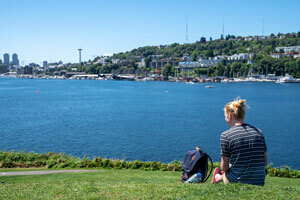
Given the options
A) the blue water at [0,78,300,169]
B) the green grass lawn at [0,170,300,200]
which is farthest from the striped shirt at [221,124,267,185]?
the blue water at [0,78,300,169]

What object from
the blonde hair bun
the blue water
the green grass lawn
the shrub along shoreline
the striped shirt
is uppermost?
the blonde hair bun

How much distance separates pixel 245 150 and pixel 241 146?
10 cm

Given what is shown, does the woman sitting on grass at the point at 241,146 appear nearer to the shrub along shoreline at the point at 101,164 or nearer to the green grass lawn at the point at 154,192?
the green grass lawn at the point at 154,192

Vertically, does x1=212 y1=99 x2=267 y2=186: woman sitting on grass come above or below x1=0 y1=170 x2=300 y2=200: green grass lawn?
above

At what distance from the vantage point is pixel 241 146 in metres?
5.13

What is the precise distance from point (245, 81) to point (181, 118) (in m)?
118

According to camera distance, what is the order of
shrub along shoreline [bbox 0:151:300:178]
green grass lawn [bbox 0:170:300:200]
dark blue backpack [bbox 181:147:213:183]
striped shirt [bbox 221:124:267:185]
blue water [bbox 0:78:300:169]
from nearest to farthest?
striped shirt [bbox 221:124:267:185] → green grass lawn [bbox 0:170:300:200] → dark blue backpack [bbox 181:147:213:183] → shrub along shoreline [bbox 0:151:300:178] → blue water [bbox 0:78:300:169]

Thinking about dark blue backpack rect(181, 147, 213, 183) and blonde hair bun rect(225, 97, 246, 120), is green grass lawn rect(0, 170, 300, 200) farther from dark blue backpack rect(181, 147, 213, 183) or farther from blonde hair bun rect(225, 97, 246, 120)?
blonde hair bun rect(225, 97, 246, 120)

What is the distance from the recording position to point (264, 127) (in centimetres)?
3759

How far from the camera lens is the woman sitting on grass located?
512 centimetres

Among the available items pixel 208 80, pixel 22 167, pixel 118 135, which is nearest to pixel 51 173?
pixel 22 167

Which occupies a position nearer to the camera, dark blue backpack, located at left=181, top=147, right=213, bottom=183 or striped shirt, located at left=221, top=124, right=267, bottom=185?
striped shirt, located at left=221, top=124, right=267, bottom=185

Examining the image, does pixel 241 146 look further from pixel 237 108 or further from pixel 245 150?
pixel 237 108

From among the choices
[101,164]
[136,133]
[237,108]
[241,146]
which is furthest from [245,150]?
[136,133]
